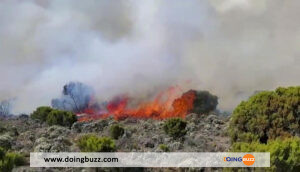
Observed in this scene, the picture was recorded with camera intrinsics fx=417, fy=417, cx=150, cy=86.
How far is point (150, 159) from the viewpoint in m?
20.4

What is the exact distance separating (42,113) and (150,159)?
139 feet

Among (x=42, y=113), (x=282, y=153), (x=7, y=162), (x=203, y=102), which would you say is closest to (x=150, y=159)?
(x=282, y=153)

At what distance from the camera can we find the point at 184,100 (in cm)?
8325

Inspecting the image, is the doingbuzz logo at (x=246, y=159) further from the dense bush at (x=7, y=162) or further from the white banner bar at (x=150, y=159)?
the dense bush at (x=7, y=162)

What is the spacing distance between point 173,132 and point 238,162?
1717cm

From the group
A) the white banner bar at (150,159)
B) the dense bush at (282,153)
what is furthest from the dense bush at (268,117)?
the dense bush at (282,153)

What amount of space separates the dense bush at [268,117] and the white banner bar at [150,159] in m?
5.78

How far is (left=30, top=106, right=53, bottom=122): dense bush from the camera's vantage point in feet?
194

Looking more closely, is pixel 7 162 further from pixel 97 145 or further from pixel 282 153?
pixel 282 153

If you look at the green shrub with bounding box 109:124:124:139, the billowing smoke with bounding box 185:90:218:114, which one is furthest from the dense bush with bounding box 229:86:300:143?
the billowing smoke with bounding box 185:90:218:114

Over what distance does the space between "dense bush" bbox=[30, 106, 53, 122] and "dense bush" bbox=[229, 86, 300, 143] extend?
37270 mm

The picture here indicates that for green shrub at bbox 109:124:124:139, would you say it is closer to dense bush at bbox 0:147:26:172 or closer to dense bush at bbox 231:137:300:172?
dense bush at bbox 0:147:26:172

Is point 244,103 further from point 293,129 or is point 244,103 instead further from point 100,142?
point 100,142

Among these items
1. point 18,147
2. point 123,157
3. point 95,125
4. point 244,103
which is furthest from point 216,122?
point 123,157
